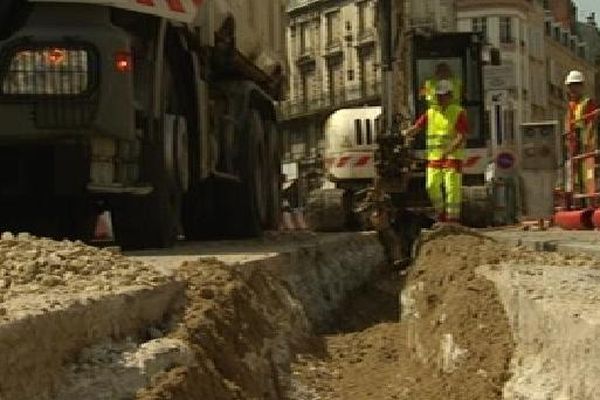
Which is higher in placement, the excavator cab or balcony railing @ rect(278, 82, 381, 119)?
balcony railing @ rect(278, 82, 381, 119)

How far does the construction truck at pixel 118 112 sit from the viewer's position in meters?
7.49

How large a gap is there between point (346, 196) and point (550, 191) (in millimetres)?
3491

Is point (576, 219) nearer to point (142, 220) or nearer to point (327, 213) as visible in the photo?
point (327, 213)

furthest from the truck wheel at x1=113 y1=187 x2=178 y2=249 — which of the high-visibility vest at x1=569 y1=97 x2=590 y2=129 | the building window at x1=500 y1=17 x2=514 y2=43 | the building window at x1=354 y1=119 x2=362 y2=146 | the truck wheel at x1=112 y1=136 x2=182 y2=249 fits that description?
the building window at x1=500 y1=17 x2=514 y2=43

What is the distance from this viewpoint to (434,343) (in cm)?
594

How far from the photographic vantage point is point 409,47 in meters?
16.7

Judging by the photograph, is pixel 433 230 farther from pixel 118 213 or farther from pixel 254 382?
pixel 254 382

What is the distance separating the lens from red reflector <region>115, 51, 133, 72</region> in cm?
762

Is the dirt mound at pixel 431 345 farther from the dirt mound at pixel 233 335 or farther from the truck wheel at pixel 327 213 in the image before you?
the truck wheel at pixel 327 213

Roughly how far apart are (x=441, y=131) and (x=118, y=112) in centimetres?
444

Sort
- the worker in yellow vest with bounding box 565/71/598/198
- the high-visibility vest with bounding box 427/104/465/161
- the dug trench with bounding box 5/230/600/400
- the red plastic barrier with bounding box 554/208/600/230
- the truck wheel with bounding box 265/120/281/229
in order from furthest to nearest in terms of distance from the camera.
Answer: the worker in yellow vest with bounding box 565/71/598/198 → the truck wheel with bounding box 265/120/281/229 → the red plastic barrier with bounding box 554/208/600/230 → the high-visibility vest with bounding box 427/104/465/161 → the dug trench with bounding box 5/230/600/400

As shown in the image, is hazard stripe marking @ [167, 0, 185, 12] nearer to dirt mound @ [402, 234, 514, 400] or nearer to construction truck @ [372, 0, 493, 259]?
dirt mound @ [402, 234, 514, 400]

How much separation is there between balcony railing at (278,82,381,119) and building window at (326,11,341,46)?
10.5 ft

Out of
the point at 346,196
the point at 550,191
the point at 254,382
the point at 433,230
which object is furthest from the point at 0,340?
the point at 550,191
